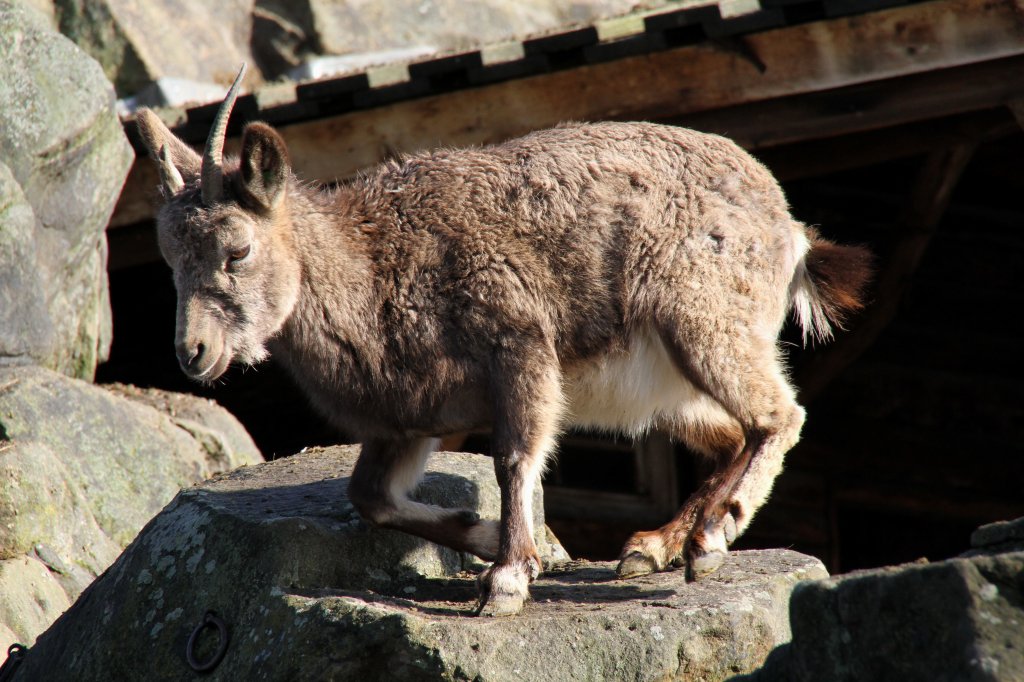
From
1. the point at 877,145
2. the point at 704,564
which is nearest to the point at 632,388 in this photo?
the point at 704,564

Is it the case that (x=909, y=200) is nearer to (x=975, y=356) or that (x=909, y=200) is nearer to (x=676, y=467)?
(x=975, y=356)

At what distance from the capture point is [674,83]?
6.94 m

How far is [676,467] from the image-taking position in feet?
31.2

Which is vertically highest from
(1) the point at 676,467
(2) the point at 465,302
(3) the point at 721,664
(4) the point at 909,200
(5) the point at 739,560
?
(2) the point at 465,302

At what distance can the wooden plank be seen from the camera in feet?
21.5

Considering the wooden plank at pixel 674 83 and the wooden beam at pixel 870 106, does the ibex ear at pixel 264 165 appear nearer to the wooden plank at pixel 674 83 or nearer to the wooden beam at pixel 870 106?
the wooden plank at pixel 674 83

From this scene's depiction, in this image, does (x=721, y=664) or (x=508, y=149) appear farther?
(x=508, y=149)

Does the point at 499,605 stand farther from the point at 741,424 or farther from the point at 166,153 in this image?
the point at 166,153

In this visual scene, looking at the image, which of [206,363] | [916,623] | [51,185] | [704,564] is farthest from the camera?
[51,185]

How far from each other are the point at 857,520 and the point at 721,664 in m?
6.88

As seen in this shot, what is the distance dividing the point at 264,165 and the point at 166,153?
48 cm

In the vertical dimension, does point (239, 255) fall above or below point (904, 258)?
above

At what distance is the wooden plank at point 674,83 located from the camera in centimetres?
655

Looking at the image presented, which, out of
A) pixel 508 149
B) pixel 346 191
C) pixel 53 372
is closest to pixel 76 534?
pixel 53 372
